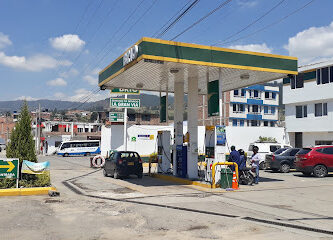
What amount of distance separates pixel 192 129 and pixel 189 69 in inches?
115

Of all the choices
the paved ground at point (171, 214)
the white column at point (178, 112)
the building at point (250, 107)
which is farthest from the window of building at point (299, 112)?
the building at point (250, 107)

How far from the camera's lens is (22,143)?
13703 mm

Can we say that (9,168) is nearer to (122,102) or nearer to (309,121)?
(122,102)

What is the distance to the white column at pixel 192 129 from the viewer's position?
16.8 metres

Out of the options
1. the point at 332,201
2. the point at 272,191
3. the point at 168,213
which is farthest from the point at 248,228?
the point at 272,191

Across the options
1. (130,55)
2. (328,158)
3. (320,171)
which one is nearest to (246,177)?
(320,171)

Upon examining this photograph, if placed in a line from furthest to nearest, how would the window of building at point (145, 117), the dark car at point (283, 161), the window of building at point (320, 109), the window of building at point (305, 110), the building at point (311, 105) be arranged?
the window of building at point (145, 117), the window of building at point (305, 110), the window of building at point (320, 109), the building at point (311, 105), the dark car at point (283, 161)

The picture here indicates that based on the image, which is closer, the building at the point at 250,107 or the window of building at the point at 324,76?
the window of building at the point at 324,76

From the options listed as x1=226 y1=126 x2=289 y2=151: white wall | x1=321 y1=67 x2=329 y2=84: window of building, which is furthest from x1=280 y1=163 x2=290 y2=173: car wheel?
x1=226 y1=126 x2=289 y2=151: white wall

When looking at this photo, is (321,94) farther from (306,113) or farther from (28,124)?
(28,124)

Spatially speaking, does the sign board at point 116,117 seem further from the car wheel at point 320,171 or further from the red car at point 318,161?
the car wheel at point 320,171

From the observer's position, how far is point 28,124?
14156 millimetres

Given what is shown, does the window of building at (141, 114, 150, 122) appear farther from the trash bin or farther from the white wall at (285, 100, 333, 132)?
the trash bin

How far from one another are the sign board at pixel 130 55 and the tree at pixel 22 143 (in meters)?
4.50
